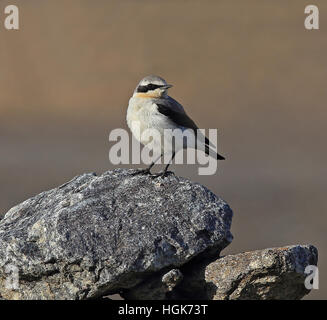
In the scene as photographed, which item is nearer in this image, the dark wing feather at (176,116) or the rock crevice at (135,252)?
the rock crevice at (135,252)

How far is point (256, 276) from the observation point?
834 cm

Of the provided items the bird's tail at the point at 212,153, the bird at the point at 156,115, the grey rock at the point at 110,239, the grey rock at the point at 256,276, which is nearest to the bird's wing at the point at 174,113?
the bird at the point at 156,115

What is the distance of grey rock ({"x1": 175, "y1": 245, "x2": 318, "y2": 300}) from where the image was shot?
8.23 meters

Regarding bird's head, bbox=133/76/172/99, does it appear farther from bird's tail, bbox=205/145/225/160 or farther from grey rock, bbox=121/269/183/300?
grey rock, bbox=121/269/183/300

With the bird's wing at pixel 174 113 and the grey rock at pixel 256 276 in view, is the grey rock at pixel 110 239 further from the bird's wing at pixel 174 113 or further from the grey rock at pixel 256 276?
the bird's wing at pixel 174 113

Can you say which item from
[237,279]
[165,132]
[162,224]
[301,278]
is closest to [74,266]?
[162,224]

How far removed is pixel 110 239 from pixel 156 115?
277cm

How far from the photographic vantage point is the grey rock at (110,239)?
8117mm

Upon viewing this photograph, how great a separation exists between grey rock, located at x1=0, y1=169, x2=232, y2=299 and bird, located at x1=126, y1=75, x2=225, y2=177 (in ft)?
5.25

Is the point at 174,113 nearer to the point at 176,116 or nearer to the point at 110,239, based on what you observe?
the point at 176,116

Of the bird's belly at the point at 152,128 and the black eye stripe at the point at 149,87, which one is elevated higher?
the black eye stripe at the point at 149,87

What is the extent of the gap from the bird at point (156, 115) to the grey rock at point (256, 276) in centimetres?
233

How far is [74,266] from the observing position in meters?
8.15
